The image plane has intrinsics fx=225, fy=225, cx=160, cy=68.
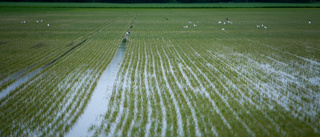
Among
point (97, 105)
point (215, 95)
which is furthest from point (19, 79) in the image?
point (215, 95)

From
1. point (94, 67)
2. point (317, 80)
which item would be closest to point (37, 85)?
point (94, 67)

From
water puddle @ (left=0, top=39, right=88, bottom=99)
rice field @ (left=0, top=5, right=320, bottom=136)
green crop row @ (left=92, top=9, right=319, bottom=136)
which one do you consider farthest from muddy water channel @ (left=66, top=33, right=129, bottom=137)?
water puddle @ (left=0, top=39, right=88, bottom=99)

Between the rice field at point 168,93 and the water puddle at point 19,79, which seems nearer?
the rice field at point 168,93

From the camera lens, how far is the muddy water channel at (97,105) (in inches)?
237

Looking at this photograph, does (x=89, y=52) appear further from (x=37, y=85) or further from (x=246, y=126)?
(x=246, y=126)

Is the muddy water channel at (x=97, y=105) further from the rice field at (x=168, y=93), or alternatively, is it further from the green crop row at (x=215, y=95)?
the green crop row at (x=215, y=95)

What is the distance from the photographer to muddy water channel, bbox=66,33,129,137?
19.8ft

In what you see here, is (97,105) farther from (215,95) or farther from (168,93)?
(215,95)

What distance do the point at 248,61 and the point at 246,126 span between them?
7.66m

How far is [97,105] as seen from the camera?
295 inches

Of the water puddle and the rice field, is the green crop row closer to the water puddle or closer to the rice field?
the rice field

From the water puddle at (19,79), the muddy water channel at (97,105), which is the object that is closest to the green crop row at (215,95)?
the muddy water channel at (97,105)

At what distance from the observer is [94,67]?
11.9m

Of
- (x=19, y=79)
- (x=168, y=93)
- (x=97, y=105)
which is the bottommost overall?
(x=97, y=105)
